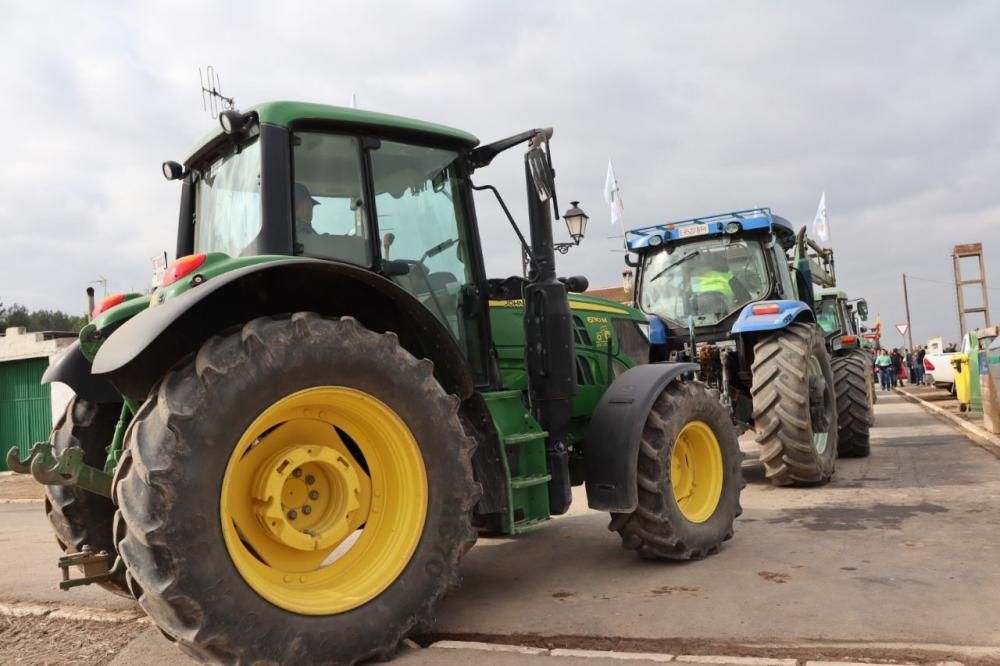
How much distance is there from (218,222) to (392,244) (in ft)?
3.11

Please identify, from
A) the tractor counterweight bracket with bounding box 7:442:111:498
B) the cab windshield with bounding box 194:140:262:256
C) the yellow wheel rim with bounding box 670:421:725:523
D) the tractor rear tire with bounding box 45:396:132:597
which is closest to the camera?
the tractor counterweight bracket with bounding box 7:442:111:498

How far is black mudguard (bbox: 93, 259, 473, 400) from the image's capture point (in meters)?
2.87

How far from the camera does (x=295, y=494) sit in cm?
327

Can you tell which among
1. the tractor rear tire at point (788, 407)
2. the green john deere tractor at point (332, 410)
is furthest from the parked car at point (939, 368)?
the green john deere tractor at point (332, 410)

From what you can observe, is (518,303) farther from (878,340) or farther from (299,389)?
(878,340)

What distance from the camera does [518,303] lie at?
4.67 metres

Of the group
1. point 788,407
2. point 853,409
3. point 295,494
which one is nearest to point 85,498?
point 295,494

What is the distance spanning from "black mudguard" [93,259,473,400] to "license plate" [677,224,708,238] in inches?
207

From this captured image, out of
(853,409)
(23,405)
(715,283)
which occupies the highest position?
(715,283)

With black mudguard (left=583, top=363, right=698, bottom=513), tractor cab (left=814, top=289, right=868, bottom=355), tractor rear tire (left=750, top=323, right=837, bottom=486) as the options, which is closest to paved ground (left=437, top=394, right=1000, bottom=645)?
tractor rear tire (left=750, top=323, right=837, bottom=486)

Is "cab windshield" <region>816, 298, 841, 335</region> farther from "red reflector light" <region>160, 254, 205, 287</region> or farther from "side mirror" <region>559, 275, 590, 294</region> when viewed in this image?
"red reflector light" <region>160, 254, 205, 287</region>

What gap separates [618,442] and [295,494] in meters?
1.95

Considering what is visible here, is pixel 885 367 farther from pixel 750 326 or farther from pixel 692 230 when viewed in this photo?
pixel 750 326

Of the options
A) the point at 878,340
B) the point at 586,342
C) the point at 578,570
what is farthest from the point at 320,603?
the point at 878,340
